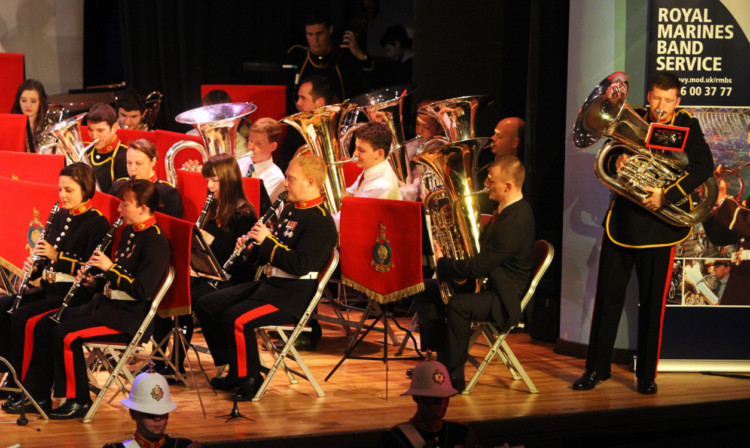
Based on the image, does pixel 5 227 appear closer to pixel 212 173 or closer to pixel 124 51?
pixel 212 173

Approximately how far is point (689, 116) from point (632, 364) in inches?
63.3

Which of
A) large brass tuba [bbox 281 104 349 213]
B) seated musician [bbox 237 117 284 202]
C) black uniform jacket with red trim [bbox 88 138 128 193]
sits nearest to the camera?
large brass tuba [bbox 281 104 349 213]

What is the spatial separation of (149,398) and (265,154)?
3.35 m

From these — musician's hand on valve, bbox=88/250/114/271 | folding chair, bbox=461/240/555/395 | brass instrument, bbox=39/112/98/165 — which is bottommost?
folding chair, bbox=461/240/555/395

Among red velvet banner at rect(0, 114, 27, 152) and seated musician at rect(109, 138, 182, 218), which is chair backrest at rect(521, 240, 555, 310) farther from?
red velvet banner at rect(0, 114, 27, 152)

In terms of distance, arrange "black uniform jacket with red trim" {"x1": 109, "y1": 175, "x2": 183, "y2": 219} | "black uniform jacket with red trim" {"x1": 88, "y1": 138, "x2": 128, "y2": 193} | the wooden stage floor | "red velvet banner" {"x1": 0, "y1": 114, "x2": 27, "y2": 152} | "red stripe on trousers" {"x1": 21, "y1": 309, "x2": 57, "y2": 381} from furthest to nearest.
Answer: "red velvet banner" {"x1": 0, "y1": 114, "x2": 27, "y2": 152}
"black uniform jacket with red trim" {"x1": 88, "y1": 138, "x2": 128, "y2": 193}
"black uniform jacket with red trim" {"x1": 109, "y1": 175, "x2": 183, "y2": 219}
"red stripe on trousers" {"x1": 21, "y1": 309, "x2": 57, "y2": 381}
the wooden stage floor

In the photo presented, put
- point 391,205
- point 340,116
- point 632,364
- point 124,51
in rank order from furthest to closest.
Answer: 1. point 124,51
2. point 340,116
3. point 632,364
4. point 391,205

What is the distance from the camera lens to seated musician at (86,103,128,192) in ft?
20.8

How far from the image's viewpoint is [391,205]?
5.15 metres

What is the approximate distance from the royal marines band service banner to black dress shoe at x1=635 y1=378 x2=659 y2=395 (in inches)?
21.8

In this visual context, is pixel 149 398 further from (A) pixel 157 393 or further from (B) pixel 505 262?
(B) pixel 505 262

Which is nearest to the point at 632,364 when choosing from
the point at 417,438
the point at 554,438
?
the point at 554,438

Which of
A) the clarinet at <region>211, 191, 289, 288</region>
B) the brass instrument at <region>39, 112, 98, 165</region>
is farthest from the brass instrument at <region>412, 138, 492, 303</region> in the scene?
the brass instrument at <region>39, 112, 98, 165</region>

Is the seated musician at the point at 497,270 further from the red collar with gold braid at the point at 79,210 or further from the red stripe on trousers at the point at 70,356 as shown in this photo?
the red collar with gold braid at the point at 79,210
